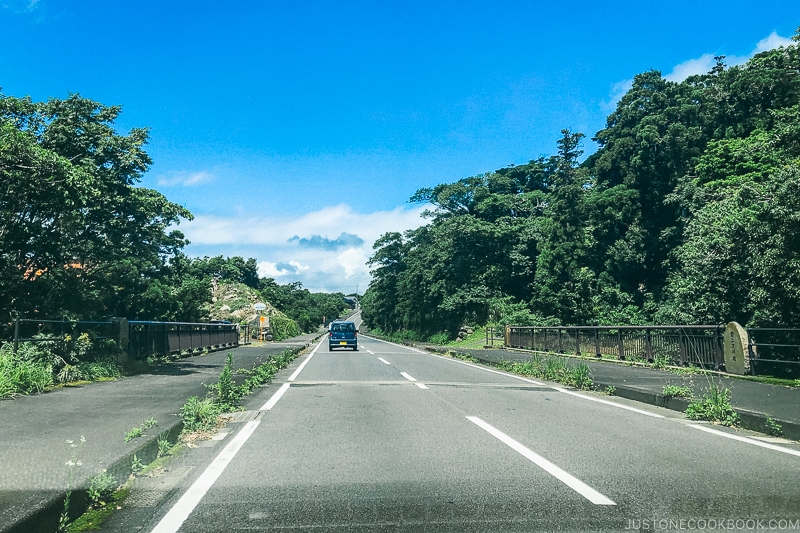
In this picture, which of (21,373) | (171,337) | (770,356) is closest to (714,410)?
(770,356)

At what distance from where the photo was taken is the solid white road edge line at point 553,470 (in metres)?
4.87

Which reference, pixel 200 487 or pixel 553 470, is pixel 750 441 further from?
pixel 200 487

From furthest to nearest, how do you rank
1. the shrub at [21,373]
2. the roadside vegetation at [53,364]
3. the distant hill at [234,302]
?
the distant hill at [234,302]
the roadside vegetation at [53,364]
the shrub at [21,373]

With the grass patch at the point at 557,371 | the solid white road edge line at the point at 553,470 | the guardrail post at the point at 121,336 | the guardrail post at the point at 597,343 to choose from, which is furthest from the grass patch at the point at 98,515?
the guardrail post at the point at 597,343

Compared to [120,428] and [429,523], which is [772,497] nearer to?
[429,523]

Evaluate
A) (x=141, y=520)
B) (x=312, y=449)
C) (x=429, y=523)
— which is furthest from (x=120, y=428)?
(x=429, y=523)

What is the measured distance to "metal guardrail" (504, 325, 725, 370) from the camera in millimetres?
15805

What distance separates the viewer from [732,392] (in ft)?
36.2

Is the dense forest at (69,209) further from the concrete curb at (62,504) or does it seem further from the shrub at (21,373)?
the concrete curb at (62,504)

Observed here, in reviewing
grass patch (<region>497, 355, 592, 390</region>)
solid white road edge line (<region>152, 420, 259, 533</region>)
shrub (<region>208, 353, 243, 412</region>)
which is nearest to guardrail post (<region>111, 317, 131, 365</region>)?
shrub (<region>208, 353, 243, 412</region>)

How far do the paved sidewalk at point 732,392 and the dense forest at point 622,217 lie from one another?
8.57 meters

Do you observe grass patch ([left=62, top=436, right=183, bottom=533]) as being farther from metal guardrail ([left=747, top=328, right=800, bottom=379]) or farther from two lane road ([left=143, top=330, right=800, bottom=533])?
metal guardrail ([left=747, top=328, right=800, bottom=379])

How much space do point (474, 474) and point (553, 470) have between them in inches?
33.2

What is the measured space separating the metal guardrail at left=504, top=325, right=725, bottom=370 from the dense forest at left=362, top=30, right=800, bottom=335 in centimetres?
407
